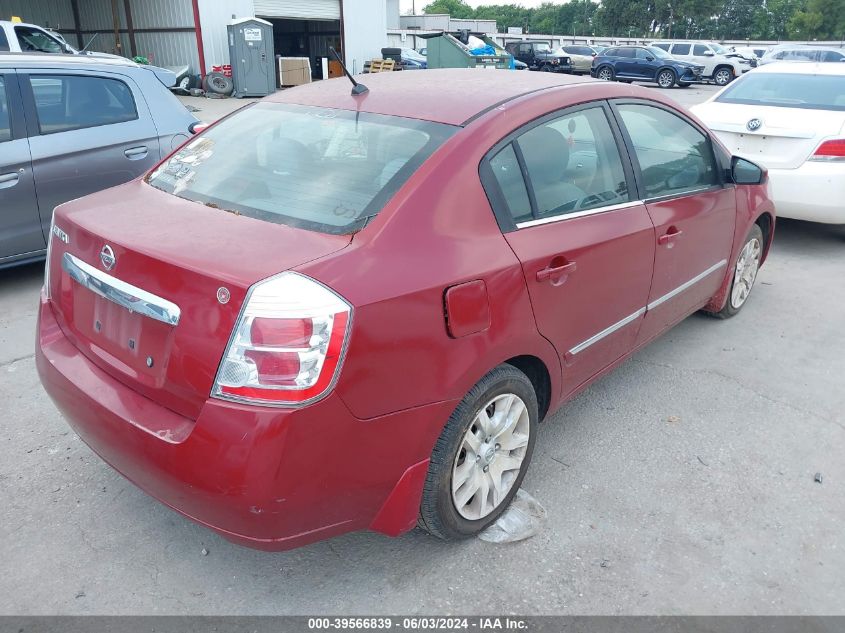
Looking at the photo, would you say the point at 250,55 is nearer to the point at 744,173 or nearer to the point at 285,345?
the point at 744,173

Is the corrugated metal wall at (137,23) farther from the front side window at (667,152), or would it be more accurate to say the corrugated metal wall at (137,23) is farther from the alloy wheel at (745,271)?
the front side window at (667,152)

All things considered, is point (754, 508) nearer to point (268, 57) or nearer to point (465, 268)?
point (465, 268)

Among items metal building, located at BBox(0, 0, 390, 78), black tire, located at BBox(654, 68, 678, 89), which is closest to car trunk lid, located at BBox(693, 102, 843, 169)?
metal building, located at BBox(0, 0, 390, 78)

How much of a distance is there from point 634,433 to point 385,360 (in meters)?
1.85

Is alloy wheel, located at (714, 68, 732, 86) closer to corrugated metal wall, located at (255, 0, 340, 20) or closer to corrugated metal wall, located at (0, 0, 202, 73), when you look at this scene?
corrugated metal wall, located at (255, 0, 340, 20)

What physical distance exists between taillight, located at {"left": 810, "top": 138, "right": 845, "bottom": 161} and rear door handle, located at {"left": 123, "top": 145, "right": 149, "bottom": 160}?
18.0ft

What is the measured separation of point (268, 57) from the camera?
66.2ft

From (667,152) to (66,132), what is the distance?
4.21 metres

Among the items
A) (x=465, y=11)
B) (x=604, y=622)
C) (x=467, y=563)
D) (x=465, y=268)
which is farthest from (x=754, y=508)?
(x=465, y=11)

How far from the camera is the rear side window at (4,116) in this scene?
4828mm

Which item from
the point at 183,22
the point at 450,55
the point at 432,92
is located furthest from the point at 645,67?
the point at 432,92

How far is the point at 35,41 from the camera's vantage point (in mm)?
11992

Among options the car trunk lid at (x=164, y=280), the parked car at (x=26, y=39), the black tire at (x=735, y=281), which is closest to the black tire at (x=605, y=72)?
the parked car at (x=26, y=39)

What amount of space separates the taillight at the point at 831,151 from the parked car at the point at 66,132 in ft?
17.2
